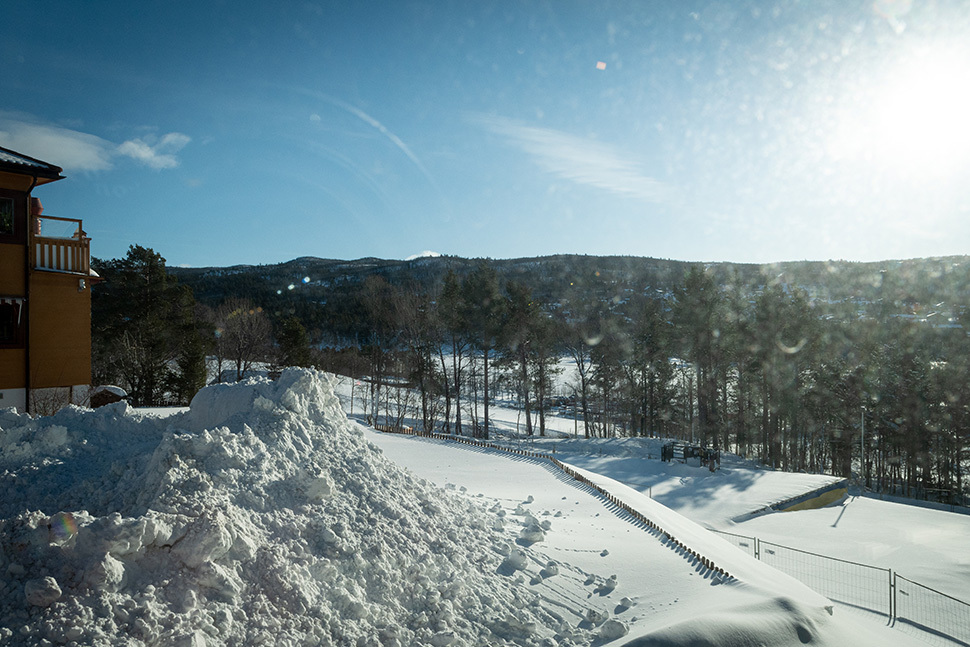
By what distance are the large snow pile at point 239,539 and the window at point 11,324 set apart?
7733mm

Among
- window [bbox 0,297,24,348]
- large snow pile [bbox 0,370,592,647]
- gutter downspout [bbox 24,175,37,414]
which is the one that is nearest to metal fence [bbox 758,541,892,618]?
large snow pile [bbox 0,370,592,647]

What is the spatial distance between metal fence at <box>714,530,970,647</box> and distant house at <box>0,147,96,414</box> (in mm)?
19766

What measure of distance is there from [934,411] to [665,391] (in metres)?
15.5

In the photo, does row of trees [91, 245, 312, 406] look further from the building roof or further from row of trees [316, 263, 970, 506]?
row of trees [316, 263, 970, 506]

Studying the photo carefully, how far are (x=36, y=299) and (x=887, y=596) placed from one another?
889 inches

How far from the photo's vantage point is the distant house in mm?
13281

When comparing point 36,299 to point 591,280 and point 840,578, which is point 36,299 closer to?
point 840,578

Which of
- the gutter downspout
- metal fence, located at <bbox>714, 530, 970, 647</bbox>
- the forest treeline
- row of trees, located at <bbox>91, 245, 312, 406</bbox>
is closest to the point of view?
metal fence, located at <bbox>714, 530, 970, 647</bbox>

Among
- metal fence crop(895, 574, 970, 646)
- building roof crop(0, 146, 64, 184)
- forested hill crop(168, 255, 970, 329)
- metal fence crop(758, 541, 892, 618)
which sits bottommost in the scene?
metal fence crop(758, 541, 892, 618)

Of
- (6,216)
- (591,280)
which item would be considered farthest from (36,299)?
(591,280)

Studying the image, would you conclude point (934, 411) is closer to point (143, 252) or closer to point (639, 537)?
point (639, 537)

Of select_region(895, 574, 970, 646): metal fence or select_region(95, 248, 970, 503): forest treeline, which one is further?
select_region(95, 248, 970, 503): forest treeline

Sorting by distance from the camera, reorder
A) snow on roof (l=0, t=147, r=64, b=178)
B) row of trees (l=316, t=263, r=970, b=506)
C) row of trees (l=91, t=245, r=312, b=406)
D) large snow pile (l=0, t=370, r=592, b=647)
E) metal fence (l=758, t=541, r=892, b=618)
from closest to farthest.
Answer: large snow pile (l=0, t=370, r=592, b=647), metal fence (l=758, t=541, r=892, b=618), snow on roof (l=0, t=147, r=64, b=178), row of trees (l=91, t=245, r=312, b=406), row of trees (l=316, t=263, r=970, b=506)

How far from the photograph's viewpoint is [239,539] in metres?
5.46
